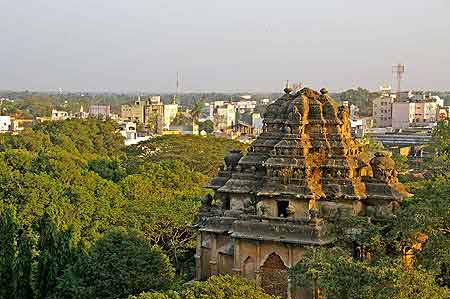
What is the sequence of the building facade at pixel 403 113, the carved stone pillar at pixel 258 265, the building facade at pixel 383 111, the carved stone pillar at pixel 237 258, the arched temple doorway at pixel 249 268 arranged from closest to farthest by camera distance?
1. the carved stone pillar at pixel 258 265
2. the arched temple doorway at pixel 249 268
3. the carved stone pillar at pixel 237 258
4. the building facade at pixel 403 113
5. the building facade at pixel 383 111

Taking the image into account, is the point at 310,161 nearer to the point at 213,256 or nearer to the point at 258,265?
the point at 258,265

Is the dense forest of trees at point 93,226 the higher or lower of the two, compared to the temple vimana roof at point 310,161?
lower

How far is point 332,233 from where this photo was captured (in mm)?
22750

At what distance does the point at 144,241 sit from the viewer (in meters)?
26.1

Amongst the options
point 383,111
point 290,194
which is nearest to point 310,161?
point 290,194

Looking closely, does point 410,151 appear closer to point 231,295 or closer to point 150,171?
point 150,171

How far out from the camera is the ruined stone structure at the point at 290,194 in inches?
903

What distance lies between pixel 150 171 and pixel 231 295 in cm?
2932

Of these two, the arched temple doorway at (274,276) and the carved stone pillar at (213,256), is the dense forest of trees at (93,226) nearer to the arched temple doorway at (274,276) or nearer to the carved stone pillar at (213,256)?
the carved stone pillar at (213,256)

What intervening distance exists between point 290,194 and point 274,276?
2536 mm

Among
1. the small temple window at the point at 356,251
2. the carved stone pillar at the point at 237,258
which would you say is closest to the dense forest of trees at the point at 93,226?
the carved stone pillar at the point at 237,258

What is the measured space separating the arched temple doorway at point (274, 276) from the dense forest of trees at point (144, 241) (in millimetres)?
1938

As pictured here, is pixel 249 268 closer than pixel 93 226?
Yes

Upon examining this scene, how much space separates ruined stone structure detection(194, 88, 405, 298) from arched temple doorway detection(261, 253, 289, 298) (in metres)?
0.03
